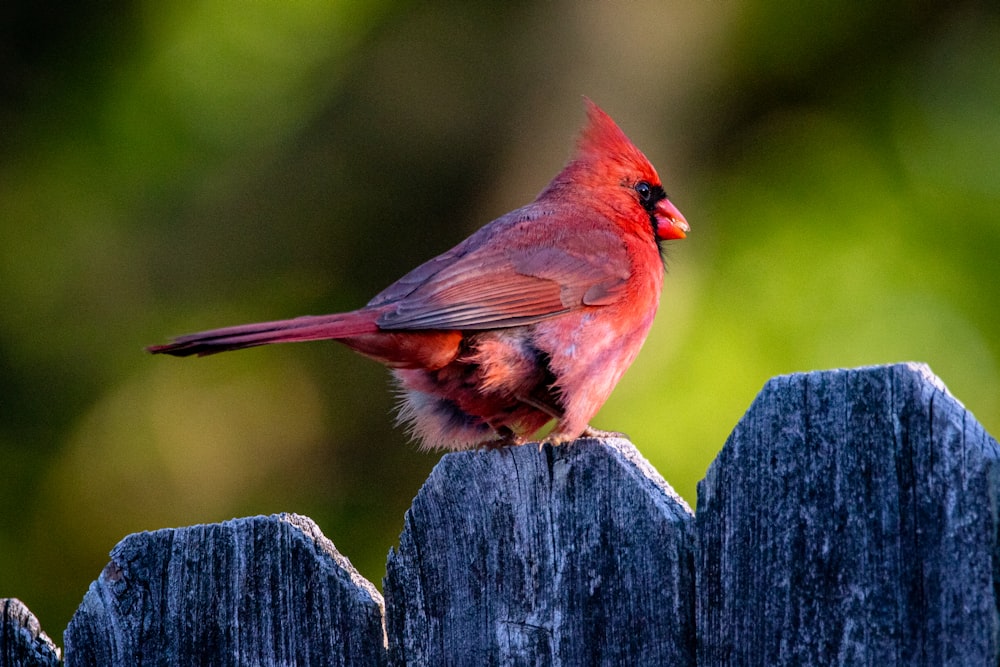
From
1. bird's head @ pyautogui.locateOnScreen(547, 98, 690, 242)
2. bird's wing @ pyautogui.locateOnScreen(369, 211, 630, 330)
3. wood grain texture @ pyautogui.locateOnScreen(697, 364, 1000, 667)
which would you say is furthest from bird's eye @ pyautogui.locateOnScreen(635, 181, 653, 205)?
wood grain texture @ pyautogui.locateOnScreen(697, 364, 1000, 667)

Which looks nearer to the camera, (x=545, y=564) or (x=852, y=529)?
(x=852, y=529)

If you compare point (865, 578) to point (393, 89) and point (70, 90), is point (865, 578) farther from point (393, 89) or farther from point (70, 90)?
point (70, 90)

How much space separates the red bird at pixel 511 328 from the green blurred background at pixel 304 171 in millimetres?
1429

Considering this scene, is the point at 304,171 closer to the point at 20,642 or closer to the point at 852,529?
the point at 20,642

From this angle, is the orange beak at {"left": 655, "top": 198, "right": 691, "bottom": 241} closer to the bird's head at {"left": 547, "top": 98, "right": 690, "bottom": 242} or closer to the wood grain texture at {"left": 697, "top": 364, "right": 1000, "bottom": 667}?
the bird's head at {"left": 547, "top": 98, "right": 690, "bottom": 242}

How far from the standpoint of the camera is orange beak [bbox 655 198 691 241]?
438cm

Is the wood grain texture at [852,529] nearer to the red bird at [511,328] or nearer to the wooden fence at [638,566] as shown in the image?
the wooden fence at [638,566]

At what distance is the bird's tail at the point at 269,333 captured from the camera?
2.48 meters

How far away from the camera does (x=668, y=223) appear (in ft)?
14.4

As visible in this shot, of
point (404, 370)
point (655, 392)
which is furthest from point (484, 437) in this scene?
point (655, 392)

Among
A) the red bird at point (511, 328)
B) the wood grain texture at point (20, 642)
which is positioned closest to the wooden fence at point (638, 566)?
the wood grain texture at point (20, 642)

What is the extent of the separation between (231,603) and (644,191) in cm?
258

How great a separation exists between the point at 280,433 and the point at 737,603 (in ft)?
13.8

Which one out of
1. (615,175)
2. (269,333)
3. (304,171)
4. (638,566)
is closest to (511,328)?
(269,333)
